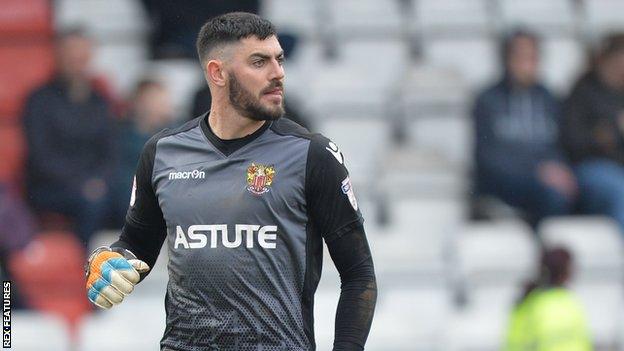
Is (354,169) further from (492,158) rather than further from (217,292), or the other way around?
(217,292)

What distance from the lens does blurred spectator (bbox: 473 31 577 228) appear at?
9180 mm

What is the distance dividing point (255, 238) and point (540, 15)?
6.92 m

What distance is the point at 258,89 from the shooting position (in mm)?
4152

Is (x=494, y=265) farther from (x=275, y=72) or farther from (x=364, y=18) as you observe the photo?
(x=275, y=72)

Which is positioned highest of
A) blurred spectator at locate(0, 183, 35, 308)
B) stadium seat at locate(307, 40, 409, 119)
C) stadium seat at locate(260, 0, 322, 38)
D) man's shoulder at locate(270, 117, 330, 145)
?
stadium seat at locate(260, 0, 322, 38)

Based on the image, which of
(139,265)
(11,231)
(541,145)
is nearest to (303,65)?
(541,145)

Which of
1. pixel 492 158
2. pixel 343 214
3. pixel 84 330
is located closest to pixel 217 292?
pixel 343 214

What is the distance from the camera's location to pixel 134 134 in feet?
28.7

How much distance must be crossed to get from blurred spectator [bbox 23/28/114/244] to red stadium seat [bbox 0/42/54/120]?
31.9 inches

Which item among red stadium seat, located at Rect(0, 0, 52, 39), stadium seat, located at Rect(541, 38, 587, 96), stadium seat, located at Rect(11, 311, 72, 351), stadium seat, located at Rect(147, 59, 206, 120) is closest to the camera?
stadium seat, located at Rect(11, 311, 72, 351)

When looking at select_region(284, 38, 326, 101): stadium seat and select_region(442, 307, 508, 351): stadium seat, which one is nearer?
select_region(442, 307, 508, 351): stadium seat

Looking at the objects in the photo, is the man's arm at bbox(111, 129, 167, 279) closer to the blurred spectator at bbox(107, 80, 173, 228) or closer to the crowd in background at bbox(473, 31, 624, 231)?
the blurred spectator at bbox(107, 80, 173, 228)

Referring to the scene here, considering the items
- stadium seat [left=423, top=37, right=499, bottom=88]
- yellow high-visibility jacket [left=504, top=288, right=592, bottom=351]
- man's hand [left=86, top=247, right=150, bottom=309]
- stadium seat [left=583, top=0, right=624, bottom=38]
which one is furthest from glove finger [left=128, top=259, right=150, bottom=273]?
stadium seat [left=583, top=0, right=624, bottom=38]

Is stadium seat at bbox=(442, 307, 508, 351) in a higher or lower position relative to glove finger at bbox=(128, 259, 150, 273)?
lower
